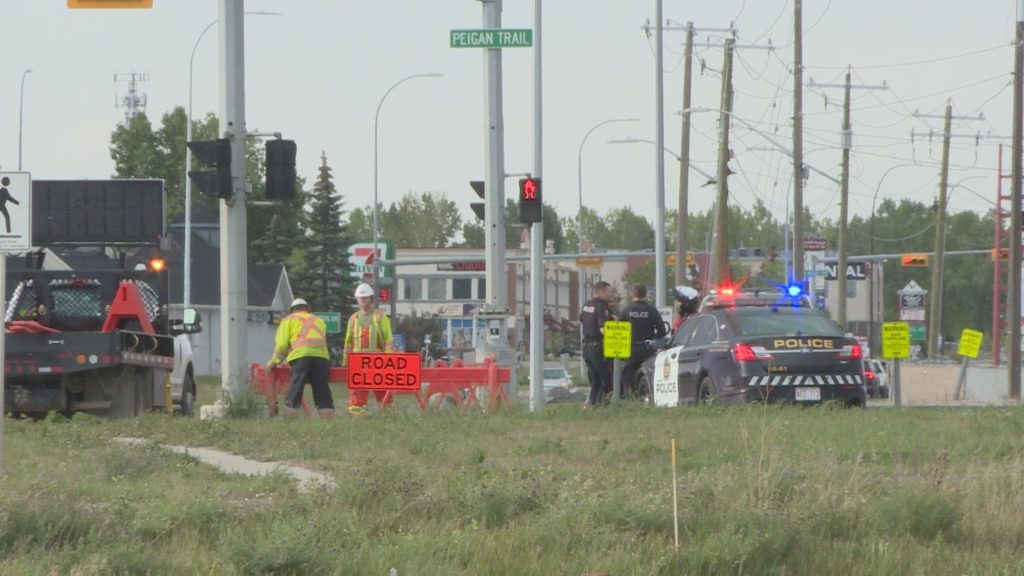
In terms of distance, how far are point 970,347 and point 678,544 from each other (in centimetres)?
2430

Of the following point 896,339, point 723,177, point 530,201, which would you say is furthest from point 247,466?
point 723,177

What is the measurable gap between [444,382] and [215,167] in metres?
4.13

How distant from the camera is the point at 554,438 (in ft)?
54.7

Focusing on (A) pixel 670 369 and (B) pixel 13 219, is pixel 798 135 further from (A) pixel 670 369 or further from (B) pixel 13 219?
(B) pixel 13 219

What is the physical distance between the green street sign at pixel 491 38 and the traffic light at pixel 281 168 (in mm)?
3940

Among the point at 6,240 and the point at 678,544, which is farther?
the point at 6,240

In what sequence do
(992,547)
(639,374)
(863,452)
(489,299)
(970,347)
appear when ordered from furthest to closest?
1. (970,347)
2. (489,299)
3. (639,374)
4. (863,452)
5. (992,547)

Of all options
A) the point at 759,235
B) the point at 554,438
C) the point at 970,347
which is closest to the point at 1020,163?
the point at 970,347

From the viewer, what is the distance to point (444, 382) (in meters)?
22.5

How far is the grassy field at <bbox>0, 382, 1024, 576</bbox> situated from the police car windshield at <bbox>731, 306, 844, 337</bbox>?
18.5 feet

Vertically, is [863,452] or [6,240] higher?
[6,240]

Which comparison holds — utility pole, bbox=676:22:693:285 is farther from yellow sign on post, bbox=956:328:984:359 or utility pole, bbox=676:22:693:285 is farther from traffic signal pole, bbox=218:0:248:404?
traffic signal pole, bbox=218:0:248:404

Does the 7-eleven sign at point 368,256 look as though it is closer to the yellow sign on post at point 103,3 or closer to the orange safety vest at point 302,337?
the orange safety vest at point 302,337

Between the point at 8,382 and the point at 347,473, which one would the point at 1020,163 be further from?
the point at 347,473
